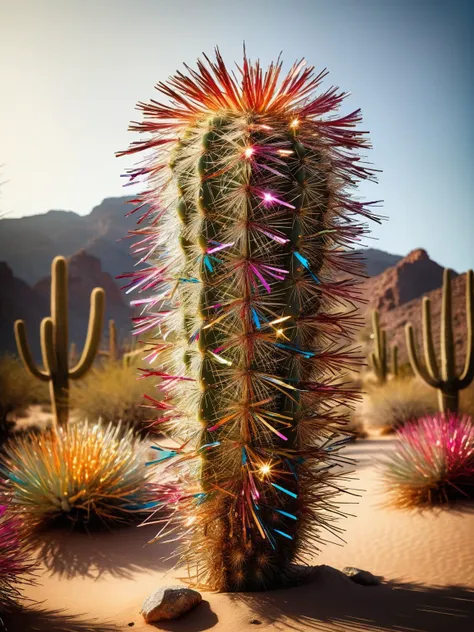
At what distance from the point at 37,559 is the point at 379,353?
14009 millimetres

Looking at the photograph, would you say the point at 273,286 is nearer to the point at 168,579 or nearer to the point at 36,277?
the point at 168,579

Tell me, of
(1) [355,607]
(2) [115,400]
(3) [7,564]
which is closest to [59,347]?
(2) [115,400]

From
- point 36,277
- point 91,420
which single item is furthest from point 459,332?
point 36,277

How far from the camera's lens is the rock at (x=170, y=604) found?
3.19 meters

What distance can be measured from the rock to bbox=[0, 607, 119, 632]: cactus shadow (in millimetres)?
209

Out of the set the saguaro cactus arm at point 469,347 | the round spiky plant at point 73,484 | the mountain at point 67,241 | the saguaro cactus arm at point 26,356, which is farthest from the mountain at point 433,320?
the round spiky plant at point 73,484

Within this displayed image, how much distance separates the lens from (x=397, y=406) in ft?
41.1

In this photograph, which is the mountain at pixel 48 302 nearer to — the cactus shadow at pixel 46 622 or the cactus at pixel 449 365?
the cactus at pixel 449 365

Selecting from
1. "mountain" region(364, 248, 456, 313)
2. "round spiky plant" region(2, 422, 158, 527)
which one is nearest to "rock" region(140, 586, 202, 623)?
"round spiky plant" region(2, 422, 158, 527)

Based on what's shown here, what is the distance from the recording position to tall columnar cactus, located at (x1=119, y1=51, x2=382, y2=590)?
10.8 feet

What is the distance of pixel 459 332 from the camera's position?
96.1ft

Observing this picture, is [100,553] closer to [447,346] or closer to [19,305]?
[447,346]

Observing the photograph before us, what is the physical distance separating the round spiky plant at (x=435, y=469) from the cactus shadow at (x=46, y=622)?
3.80m

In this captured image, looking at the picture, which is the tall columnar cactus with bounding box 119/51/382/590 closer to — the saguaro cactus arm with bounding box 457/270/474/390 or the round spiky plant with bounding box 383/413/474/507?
the round spiky plant with bounding box 383/413/474/507
